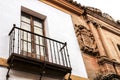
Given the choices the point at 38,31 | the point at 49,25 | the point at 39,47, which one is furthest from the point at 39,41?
the point at 49,25

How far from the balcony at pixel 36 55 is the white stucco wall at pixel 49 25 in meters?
0.23

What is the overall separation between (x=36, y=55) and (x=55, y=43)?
0.95m

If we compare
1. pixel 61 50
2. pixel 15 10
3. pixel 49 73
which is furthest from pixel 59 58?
pixel 15 10

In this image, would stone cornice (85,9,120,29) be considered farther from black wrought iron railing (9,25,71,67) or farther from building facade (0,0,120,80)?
black wrought iron railing (9,25,71,67)

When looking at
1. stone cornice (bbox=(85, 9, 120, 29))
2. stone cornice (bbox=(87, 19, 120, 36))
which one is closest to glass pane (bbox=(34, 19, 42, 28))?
stone cornice (bbox=(87, 19, 120, 36))

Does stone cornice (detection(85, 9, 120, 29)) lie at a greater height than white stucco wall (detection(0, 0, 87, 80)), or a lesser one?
greater

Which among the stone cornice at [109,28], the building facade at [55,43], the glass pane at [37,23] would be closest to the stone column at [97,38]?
the building facade at [55,43]

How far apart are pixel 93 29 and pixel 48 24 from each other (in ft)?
8.68

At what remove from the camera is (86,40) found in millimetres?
9188

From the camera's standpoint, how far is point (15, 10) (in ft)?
24.7

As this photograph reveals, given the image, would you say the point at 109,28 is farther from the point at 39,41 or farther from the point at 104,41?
the point at 39,41

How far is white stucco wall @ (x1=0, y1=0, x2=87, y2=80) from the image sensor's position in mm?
6521

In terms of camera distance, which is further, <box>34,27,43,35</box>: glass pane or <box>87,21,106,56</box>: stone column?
<box>87,21,106,56</box>: stone column

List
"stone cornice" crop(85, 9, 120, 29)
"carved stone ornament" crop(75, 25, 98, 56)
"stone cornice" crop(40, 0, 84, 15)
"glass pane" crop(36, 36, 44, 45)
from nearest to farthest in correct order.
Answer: "glass pane" crop(36, 36, 44, 45)
"carved stone ornament" crop(75, 25, 98, 56)
"stone cornice" crop(40, 0, 84, 15)
"stone cornice" crop(85, 9, 120, 29)
